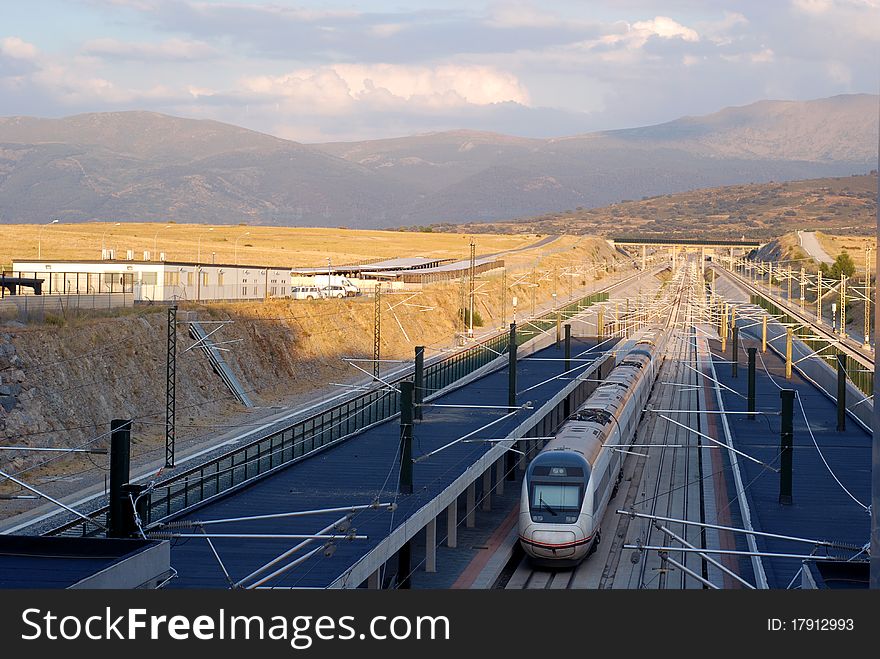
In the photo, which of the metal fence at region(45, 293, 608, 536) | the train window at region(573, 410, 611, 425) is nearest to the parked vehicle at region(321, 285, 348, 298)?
the metal fence at region(45, 293, 608, 536)

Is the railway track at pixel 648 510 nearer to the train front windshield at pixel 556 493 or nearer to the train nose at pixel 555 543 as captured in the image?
the train nose at pixel 555 543

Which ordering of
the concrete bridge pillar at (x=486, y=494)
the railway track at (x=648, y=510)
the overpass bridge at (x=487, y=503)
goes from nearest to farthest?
1. the overpass bridge at (x=487, y=503)
2. the railway track at (x=648, y=510)
3. the concrete bridge pillar at (x=486, y=494)

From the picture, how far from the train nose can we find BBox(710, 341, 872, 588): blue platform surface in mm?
4248

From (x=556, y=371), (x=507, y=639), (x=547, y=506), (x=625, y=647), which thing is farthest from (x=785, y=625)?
(x=556, y=371)

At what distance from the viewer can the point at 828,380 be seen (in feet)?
192

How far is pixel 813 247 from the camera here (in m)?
170

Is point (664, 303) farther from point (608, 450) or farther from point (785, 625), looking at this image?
point (785, 625)

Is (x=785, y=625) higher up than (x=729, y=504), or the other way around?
(x=785, y=625)

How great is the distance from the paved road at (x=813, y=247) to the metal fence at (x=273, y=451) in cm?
10180

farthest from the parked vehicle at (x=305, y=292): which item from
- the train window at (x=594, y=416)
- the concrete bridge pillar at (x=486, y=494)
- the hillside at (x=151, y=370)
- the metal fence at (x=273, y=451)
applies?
the train window at (x=594, y=416)

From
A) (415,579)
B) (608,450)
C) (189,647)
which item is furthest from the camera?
(608,450)

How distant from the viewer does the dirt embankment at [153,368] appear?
40.9 meters

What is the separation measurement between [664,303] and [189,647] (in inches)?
3325

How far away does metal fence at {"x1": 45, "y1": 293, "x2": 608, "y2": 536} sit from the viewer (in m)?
26.3
